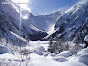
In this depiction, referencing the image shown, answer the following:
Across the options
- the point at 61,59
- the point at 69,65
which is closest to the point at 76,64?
the point at 69,65

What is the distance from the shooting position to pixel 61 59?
844 cm

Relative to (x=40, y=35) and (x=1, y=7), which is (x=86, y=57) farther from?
(x=40, y=35)

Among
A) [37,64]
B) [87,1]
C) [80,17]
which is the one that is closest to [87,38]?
[37,64]

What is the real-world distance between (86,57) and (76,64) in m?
1.59

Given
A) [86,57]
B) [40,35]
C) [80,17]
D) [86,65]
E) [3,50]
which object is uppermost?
[80,17]

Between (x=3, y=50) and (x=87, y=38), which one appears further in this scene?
(x=87, y=38)

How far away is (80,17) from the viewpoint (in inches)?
6033

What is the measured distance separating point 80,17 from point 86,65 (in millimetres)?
161330

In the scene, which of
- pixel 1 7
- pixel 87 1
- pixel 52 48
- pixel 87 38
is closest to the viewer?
pixel 87 38

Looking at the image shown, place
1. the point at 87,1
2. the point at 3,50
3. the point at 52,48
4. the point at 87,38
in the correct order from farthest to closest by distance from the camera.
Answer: the point at 87,1 → the point at 52,48 → the point at 87,38 → the point at 3,50

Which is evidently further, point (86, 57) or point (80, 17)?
point (80, 17)

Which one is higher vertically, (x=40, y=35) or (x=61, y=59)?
(x=40, y=35)

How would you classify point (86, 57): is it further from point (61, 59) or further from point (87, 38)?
point (87, 38)

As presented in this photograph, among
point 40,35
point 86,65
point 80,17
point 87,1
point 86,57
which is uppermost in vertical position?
point 87,1
